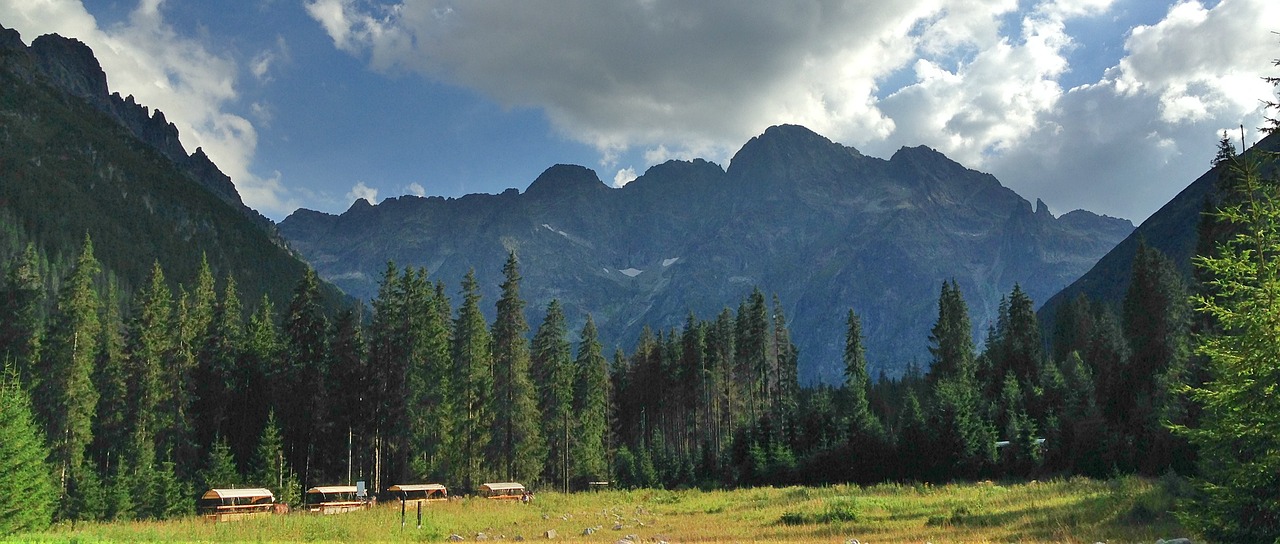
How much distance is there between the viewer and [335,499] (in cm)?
4825

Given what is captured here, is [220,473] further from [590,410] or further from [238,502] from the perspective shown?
[590,410]

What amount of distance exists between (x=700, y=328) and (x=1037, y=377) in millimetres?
34601

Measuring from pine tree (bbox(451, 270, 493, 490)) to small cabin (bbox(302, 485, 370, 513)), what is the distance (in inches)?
418

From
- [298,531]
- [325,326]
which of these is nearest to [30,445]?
[298,531]

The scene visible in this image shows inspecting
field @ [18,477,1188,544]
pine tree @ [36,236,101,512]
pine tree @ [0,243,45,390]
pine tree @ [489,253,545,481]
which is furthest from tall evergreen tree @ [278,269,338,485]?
field @ [18,477,1188,544]

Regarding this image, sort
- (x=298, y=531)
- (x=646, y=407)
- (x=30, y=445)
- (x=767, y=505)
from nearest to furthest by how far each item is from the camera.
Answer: (x=298, y=531)
(x=30, y=445)
(x=767, y=505)
(x=646, y=407)

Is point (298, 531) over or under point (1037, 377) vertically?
under

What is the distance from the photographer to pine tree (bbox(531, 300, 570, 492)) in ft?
224

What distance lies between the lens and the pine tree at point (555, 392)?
68.1m

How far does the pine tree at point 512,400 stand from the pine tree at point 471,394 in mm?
889

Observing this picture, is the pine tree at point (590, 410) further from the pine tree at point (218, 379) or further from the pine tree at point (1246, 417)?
the pine tree at point (1246, 417)

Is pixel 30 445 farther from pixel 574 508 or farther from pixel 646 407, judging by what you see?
pixel 646 407

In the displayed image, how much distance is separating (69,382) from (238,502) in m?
13.9

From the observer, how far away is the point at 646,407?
92.4m
